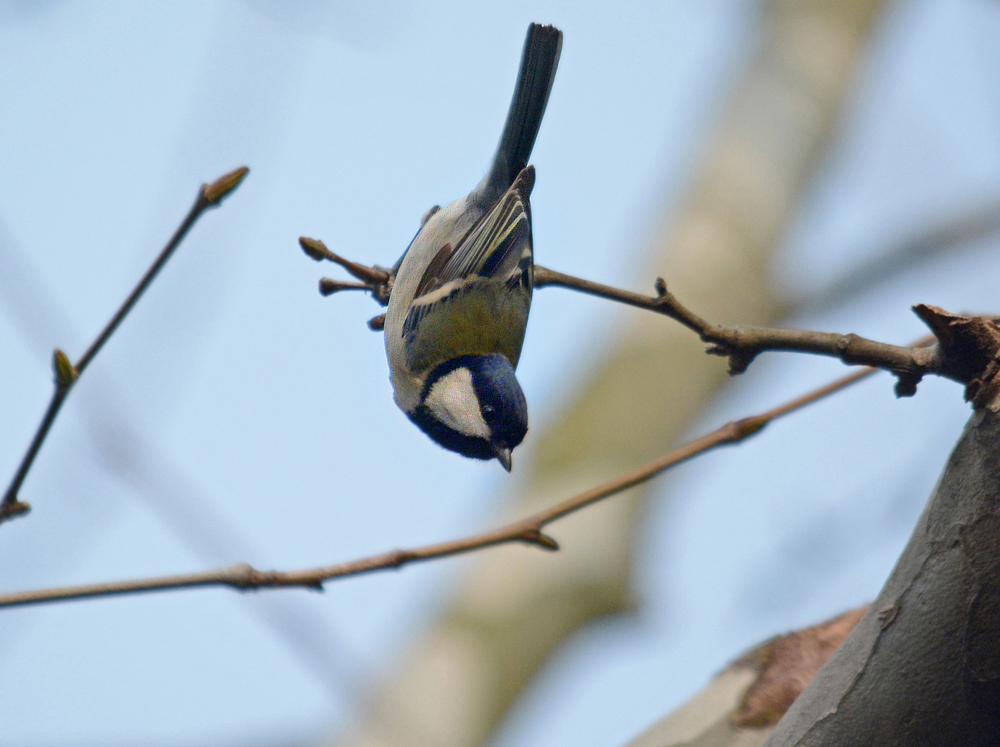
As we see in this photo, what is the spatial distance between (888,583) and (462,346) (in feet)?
5.80

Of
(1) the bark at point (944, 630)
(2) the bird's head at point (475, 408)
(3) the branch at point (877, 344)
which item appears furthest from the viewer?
(2) the bird's head at point (475, 408)

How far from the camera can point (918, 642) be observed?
1.19 meters

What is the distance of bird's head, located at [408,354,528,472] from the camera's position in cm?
271

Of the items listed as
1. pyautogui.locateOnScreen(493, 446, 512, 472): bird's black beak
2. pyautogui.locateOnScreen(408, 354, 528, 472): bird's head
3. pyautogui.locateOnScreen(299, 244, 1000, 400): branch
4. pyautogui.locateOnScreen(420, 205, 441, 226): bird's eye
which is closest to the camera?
pyautogui.locateOnScreen(299, 244, 1000, 400): branch

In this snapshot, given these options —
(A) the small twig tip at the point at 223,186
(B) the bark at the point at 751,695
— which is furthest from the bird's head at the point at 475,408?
(A) the small twig tip at the point at 223,186

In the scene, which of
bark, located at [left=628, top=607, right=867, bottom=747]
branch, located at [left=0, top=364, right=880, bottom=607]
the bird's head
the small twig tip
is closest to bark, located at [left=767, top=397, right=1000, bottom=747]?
branch, located at [left=0, top=364, right=880, bottom=607]

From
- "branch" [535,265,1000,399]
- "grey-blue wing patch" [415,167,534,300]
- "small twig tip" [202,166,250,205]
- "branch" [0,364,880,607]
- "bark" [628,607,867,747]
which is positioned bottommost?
"bark" [628,607,867,747]

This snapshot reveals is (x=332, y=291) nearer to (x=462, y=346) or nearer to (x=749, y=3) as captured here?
(x=462, y=346)

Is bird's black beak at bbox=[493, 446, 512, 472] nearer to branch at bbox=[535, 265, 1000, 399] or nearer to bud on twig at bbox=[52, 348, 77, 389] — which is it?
branch at bbox=[535, 265, 1000, 399]

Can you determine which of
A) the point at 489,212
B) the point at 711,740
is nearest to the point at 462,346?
the point at 489,212

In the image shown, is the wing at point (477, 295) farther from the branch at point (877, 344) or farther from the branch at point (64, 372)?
the branch at point (64, 372)

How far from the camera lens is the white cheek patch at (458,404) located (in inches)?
110

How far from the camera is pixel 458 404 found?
2.84 metres

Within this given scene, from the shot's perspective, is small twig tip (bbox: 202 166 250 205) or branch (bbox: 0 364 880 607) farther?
small twig tip (bbox: 202 166 250 205)
